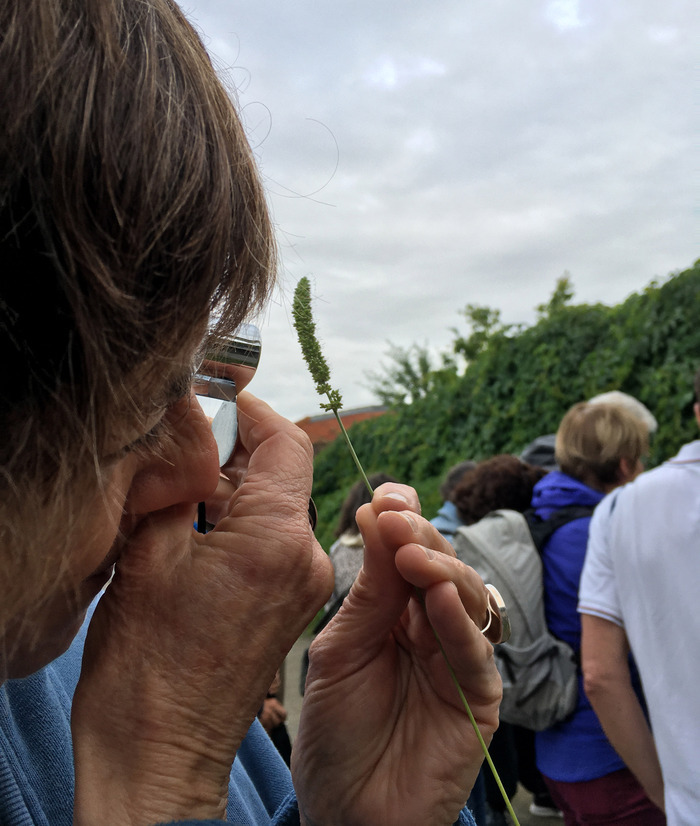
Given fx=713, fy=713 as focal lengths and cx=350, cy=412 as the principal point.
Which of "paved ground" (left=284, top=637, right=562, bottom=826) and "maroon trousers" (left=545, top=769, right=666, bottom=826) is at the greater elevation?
"maroon trousers" (left=545, top=769, right=666, bottom=826)

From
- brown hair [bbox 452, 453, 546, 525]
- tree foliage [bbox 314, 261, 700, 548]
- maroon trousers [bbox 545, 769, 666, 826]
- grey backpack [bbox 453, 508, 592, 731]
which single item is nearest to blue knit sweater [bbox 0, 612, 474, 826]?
grey backpack [bbox 453, 508, 592, 731]

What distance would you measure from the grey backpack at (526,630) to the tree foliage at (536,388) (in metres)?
2.45

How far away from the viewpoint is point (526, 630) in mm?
3334

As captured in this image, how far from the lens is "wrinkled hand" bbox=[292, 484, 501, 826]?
47.8 inches

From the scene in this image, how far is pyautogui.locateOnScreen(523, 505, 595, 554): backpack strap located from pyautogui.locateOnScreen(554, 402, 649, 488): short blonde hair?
0.21 meters

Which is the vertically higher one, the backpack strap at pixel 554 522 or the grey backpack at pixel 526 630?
the backpack strap at pixel 554 522

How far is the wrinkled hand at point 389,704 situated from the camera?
1.21m

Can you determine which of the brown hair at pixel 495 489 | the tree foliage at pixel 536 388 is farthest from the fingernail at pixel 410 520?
the tree foliage at pixel 536 388

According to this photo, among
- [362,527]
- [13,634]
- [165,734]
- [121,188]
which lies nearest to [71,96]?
[121,188]

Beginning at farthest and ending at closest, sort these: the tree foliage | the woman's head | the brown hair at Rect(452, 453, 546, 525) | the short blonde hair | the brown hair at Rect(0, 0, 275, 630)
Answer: the tree foliage → the woman's head → the brown hair at Rect(452, 453, 546, 525) → the short blonde hair → the brown hair at Rect(0, 0, 275, 630)

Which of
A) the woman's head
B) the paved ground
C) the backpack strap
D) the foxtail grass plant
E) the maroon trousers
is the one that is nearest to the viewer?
the foxtail grass plant

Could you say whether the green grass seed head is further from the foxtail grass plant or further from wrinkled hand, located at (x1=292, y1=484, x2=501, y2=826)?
wrinkled hand, located at (x1=292, y1=484, x2=501, y2=826)

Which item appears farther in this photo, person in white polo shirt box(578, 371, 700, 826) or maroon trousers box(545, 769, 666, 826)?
maroon trousers box(545, 769, 666, 826)

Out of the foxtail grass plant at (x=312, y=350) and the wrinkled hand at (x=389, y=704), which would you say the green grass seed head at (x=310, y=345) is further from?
the wrinkled hand at (x=389, y=704)
